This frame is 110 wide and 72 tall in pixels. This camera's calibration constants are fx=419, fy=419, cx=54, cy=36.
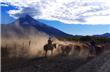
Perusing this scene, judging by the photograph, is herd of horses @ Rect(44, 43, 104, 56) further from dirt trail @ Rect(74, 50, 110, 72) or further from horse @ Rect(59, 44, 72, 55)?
dirt trail @ Rect(74, 50, 110, 72)

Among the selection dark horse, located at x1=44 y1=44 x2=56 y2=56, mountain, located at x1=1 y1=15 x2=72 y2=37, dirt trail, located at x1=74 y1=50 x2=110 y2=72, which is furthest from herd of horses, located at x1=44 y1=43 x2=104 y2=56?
dirt trail, located at x1=74 y1=50 x2=110 y2=72

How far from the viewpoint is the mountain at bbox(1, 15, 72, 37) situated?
53.2 feet

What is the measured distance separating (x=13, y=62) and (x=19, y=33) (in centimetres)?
159

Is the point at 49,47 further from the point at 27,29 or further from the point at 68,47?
the point at 27,29

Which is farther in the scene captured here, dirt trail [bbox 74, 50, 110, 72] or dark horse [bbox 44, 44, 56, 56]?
dark horse [bbox 44, 44, 56, 56]

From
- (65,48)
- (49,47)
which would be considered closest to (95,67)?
(49,47)

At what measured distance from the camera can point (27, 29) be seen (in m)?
17.4

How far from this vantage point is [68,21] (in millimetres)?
17078

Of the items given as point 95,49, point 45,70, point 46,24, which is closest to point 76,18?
point 46,24

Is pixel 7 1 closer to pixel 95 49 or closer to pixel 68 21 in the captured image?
pixel 68 21

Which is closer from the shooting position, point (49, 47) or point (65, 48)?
point (49, 47)

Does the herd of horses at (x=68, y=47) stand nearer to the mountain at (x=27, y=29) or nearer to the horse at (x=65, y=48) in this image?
the horse at (x=65, y=48)

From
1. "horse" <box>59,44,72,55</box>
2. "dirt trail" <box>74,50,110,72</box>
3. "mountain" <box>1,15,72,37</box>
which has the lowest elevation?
"dirt trail" <box>74,50,110,72</box>

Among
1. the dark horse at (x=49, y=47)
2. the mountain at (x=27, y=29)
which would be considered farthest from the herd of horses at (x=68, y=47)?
the mountain at (x=27, y=29)
